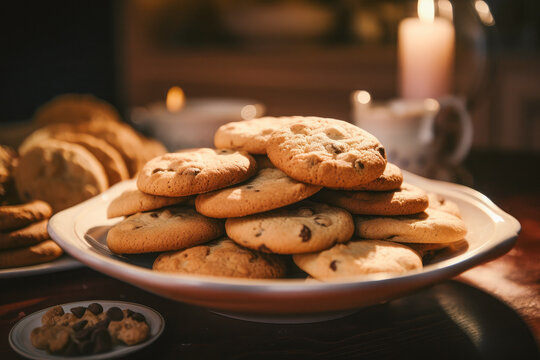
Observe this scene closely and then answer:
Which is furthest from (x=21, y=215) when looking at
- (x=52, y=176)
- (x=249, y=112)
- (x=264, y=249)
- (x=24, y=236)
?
(x=249, y=112)

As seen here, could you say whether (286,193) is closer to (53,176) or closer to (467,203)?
(467,203)

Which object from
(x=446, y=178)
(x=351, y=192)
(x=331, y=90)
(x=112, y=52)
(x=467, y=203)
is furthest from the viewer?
(x=112, y=52)

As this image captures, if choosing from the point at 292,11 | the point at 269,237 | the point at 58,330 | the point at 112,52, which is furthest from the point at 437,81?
the point at 112,52

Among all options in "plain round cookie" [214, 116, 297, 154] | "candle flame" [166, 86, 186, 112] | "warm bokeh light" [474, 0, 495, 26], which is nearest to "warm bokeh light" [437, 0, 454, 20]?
"warm bokeh light" [474, 0, 495, 26]

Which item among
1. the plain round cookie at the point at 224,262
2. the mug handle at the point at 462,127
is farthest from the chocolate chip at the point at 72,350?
the mug handle at the point at 462,127

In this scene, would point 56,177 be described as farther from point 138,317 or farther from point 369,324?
point 369,324

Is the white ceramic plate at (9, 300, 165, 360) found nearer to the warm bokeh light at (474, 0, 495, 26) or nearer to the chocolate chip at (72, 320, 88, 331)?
the chocolate chip at (72, 320, 88, 331)

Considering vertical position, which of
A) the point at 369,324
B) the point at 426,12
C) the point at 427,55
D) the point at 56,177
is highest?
the point at 426,12
